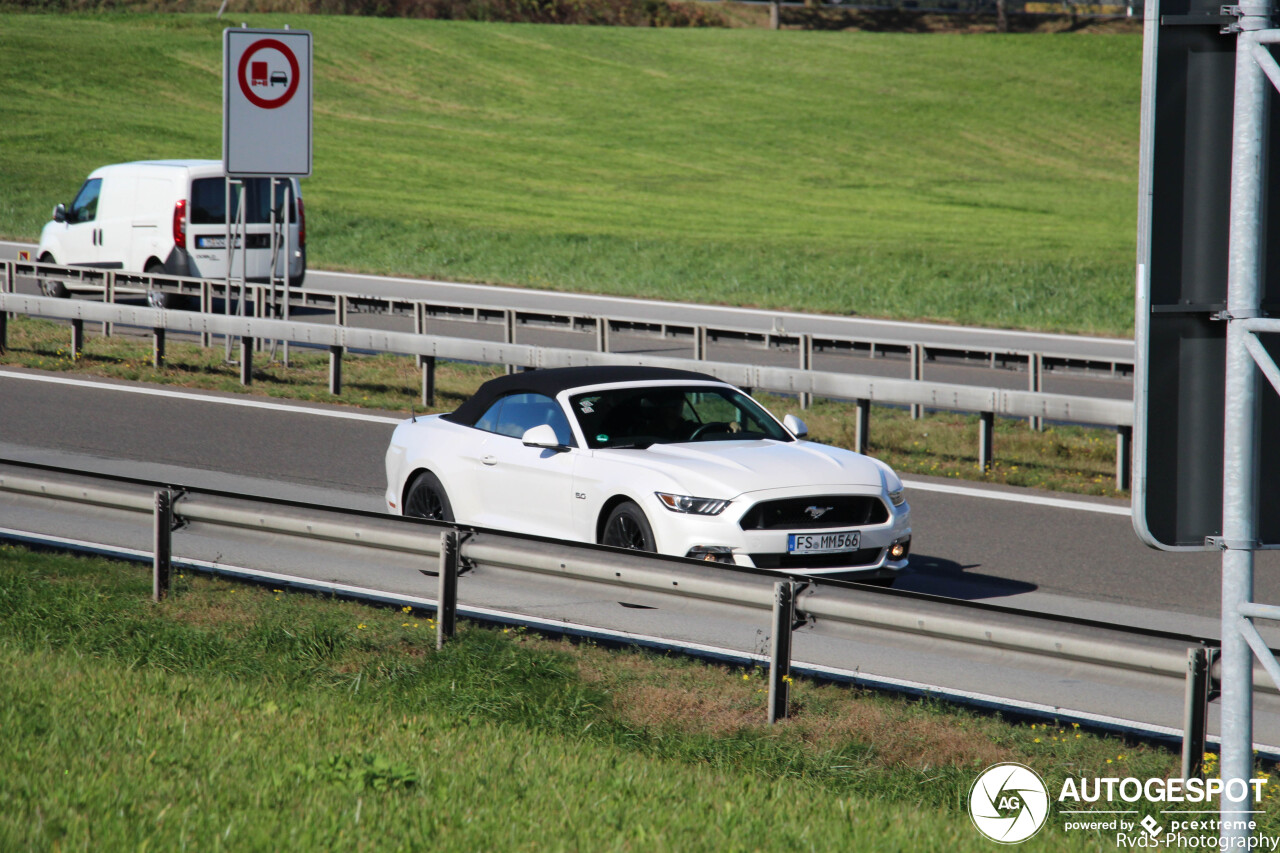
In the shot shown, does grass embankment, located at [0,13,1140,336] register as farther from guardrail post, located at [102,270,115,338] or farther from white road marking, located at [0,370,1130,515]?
white road marking, located at [0,370,1130,515]

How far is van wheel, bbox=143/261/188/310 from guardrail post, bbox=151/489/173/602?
1587 cm

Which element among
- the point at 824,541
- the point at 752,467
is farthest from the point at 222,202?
the point at 824,541

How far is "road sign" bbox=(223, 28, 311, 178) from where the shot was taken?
753 inches

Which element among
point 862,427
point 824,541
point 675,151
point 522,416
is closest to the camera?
point 824,541

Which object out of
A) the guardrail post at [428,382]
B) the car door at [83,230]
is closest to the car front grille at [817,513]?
the guardrail post at [428,382]

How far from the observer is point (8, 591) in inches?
339

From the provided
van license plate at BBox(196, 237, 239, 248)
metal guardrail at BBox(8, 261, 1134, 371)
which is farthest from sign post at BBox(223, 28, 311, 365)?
van license plate at BBox(196, 237, 239, 248)

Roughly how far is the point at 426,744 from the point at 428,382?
1161cm

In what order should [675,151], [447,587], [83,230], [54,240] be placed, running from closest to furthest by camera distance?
1. [447,587]
2. [83,230]
3. [54,240]
4. [675,151]

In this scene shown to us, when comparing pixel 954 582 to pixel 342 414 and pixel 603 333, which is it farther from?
pixel 603 333

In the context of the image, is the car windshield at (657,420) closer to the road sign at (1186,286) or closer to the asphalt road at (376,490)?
the asphalt road at (376,490)

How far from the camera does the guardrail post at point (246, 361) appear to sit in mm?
18516

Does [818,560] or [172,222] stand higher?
[172,222]

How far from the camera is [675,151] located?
208 ft
